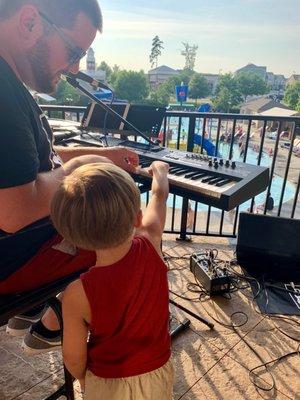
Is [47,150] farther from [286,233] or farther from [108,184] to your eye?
[286,233]

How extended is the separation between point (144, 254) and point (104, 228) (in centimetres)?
17

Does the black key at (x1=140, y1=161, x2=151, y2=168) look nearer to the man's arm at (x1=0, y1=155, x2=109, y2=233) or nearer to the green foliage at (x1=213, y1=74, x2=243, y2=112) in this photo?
the man's arm at (x1=0, y1=155, x2=109, y2=233)

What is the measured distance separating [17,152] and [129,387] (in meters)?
0.76

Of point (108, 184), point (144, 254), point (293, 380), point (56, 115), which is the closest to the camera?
point (108, 184)

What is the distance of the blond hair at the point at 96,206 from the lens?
83cm

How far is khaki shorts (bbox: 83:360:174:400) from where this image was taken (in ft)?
3.29

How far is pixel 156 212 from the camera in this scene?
1176mm

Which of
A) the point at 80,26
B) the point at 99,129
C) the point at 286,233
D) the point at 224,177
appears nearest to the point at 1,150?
the point at 80,26

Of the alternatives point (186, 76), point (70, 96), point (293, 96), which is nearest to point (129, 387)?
point (70, 96)

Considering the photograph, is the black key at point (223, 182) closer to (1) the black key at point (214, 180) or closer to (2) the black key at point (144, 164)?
(1) the black key at point (214, 180)

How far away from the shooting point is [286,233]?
249 centimetres

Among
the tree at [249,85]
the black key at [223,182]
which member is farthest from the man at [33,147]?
the tree at [249,85]

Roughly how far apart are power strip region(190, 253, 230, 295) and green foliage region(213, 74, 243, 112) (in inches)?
1799

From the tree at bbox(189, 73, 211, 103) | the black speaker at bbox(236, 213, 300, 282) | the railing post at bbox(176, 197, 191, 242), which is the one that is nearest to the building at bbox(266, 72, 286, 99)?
the tree at bbox(189, 73, 211, 103)
